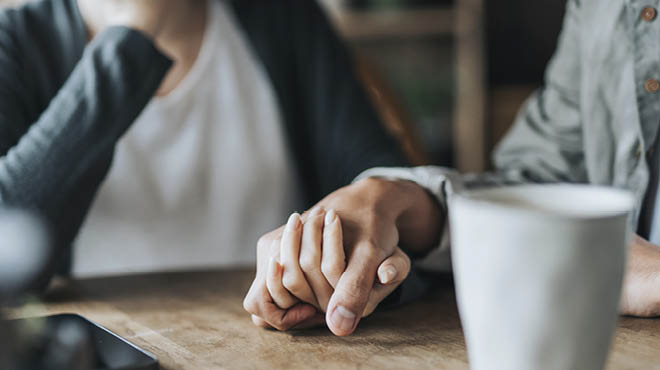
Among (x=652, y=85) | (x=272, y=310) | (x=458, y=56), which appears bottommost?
(x=458, y=56)

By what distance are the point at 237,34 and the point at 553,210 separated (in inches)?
35.1

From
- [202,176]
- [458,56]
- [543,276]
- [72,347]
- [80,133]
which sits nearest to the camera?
[543,276]

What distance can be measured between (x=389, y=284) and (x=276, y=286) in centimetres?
9

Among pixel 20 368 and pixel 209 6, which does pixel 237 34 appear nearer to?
pixel 209 6

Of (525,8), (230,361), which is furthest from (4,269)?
(525,8)

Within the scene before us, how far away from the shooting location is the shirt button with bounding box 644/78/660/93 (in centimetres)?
60

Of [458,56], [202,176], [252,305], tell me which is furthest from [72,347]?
[458,56]

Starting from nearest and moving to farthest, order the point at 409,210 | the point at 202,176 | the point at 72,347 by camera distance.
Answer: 1. the point at 72,347
2. the point at 409,210
3. the point at 202,176

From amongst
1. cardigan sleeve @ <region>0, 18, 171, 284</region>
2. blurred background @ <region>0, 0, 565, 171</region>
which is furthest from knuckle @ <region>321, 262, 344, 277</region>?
blurred background @ <region>0, 0, 565, 171</region>

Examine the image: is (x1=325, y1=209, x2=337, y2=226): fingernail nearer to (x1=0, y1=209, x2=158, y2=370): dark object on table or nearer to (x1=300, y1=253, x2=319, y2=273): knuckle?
(x1=300, y1=253, x2=319, y2=273): knuckle

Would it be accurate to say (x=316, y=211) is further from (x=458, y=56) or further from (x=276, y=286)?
(x=458, y=56)

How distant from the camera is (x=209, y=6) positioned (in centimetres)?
109

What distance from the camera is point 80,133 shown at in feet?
2.21

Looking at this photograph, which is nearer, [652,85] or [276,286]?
[276,286]
